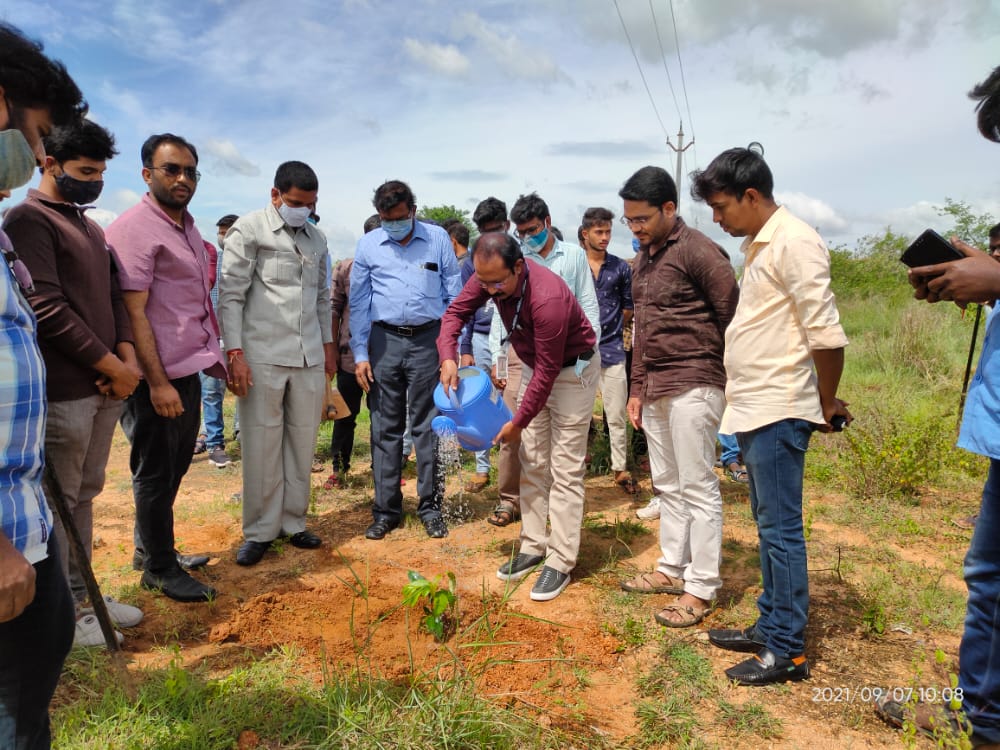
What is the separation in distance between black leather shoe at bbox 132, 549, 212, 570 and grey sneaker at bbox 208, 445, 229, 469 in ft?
7.34

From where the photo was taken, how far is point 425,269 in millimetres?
4328

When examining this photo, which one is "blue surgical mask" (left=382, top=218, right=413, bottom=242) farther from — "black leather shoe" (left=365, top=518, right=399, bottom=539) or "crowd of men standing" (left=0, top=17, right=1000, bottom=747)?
"black leather shoe" (left=365, top=518, right=399, bottom=539)

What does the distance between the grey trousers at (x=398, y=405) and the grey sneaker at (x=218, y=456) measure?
2.31 m

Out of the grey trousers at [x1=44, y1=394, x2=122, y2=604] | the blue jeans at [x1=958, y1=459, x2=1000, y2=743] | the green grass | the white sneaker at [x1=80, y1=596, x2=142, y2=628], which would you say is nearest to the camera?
the blue jeans at [x1=958, y1=459, x2=1000, y2=743]

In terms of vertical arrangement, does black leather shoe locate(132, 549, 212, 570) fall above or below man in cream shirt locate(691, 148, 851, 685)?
below

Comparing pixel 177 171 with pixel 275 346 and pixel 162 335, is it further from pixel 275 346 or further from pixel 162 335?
pixel 275 346

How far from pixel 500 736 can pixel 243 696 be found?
1.02 meters

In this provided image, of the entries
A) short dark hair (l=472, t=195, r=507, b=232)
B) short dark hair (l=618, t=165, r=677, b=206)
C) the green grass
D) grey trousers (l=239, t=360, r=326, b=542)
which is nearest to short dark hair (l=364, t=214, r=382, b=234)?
short dark hair (l=472, t=195, r=507, b=232)

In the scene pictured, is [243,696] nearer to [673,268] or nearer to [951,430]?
[673,268]

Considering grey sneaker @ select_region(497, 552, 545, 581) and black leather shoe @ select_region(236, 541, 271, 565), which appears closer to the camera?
grey sneaker @ select_region(497, 552, 545, 581)

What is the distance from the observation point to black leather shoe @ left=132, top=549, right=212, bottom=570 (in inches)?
145

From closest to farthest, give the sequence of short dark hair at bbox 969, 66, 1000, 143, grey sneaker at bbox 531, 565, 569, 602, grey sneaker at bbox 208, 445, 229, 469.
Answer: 1. short dark hair at bbox 969, 66, 1000, 143
2. grey sneaker at bbox 531, 565, 569, 602
3. grey sneaker at bbox 208, 445, 229, 469

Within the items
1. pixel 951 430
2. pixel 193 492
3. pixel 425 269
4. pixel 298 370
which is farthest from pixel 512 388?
pixel 951 430
